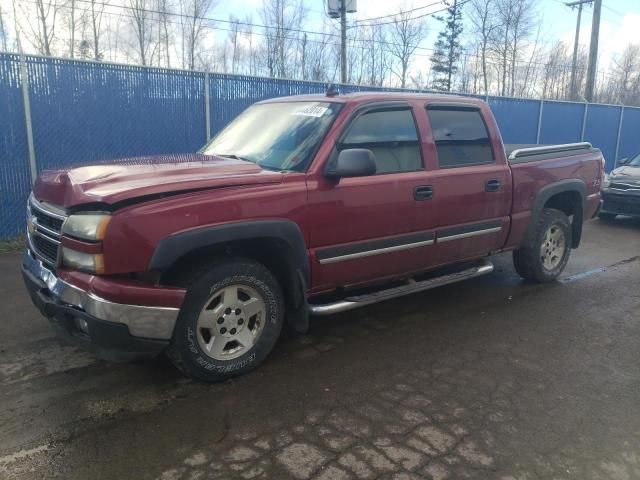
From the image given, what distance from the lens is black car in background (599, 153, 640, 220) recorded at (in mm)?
9586

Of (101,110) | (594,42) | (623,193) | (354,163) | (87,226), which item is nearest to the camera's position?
(87,226)

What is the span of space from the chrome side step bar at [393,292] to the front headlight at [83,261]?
58.9 inches

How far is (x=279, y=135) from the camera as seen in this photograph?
4.21 m

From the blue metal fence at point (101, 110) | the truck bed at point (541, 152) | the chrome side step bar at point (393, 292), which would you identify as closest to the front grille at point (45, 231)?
the chrome side step bar at point (393, 292)

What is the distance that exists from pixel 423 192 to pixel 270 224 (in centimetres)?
147

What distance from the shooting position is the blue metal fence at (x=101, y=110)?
7301mm

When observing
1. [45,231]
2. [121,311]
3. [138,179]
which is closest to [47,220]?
[45,231]

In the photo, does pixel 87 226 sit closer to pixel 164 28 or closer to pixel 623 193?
pixel 623 193

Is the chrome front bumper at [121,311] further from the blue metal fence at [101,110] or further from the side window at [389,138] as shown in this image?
the blue metal fence at [101,110]

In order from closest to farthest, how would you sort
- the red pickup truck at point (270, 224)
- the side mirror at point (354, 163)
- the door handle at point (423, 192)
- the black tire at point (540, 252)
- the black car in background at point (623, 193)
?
the red pickup truck at point (270, 224), the side mirror at point (354, 163), the door handle at point (423, 192), the black tire at point (540, 252), the black car in background at point (623, 193)

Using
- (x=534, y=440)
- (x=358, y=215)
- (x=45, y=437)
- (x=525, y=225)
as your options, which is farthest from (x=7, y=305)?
(x=525, y=225)

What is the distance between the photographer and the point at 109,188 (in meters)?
3.12

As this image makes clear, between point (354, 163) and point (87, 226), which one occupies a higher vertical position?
point (354, 163)

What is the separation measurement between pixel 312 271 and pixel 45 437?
1.91 metres
